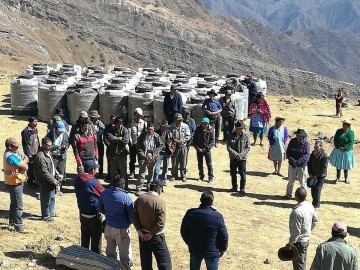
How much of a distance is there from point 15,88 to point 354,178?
11.6m

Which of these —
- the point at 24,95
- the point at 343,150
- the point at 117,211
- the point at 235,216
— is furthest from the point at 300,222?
the point at 24,95

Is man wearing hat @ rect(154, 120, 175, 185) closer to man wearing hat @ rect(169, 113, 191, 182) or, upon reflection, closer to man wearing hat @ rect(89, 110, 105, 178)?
man wearing hat @ rect(169, 113, 191, 182)

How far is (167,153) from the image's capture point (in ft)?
44.6

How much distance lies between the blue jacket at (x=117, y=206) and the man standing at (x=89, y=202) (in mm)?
344

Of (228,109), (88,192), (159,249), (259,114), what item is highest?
(228,109)

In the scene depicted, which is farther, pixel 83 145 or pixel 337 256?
pixel 83 145

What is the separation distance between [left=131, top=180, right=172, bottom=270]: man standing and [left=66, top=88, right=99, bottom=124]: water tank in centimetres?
1113

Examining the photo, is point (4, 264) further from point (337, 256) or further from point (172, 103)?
point (172, 103)

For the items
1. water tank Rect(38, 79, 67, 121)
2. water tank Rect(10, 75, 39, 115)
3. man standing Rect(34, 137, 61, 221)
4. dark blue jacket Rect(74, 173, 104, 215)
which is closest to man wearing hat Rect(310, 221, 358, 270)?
dark blue jacket Rect(74, 173, 104, 215)

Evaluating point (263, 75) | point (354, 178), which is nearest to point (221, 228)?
point (354, 178)

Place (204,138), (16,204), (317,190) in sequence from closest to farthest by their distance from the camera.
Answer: (16,204) → (317,190) → (204,138)

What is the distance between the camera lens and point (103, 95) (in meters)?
18.9

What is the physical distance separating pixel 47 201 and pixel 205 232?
4017mm

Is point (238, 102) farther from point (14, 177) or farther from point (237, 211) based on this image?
point (14, 177)
